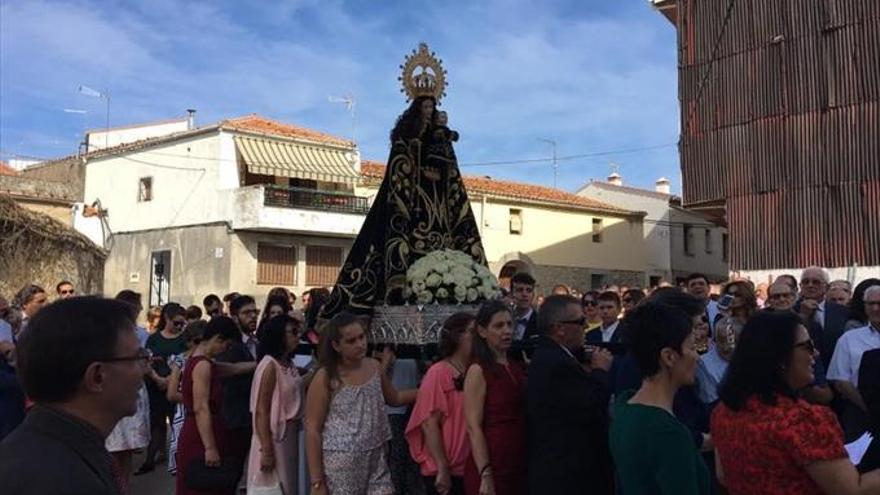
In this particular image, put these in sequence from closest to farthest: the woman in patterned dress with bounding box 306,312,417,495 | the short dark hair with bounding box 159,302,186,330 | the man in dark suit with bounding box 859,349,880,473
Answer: the man in dark suit with bounding box 859,349,880,473 → the woman in patterned dress with bounding box 306,312,417,495 → the short dark hair with bounding box 159,302,186,330

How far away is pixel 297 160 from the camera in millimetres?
28750

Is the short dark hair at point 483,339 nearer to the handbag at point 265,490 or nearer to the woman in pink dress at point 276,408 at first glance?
the woman in pink dress at point 276,408

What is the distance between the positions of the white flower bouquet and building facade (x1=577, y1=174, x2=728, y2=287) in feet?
98.3

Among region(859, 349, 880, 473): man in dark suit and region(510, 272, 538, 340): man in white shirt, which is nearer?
region(859, 349, 880, 473): man in dark suit

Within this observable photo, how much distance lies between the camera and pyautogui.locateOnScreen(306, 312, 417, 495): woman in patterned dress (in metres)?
4.98

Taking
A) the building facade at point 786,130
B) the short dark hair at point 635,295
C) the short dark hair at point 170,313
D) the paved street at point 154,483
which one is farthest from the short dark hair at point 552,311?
the building facade at point 786,130

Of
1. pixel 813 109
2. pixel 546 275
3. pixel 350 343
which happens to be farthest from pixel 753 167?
pixel 350 343

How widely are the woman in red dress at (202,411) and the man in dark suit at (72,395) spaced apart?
3.51 m

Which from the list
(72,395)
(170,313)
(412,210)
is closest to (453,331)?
(412,210)

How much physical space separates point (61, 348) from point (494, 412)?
2908 millimetres

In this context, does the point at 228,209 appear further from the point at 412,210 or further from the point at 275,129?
the point at 412,210

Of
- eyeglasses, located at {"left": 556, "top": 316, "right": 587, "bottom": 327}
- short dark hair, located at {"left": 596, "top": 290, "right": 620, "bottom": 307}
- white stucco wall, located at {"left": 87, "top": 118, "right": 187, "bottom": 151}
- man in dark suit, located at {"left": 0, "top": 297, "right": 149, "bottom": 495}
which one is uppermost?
white stucco wall, located at {"left": 87, "top": 118, "right": 187, "bottom": 151}

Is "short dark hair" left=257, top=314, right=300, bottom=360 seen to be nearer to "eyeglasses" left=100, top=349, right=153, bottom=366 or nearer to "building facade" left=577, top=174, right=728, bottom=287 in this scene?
"eyeglasses" left=100, top=349, right=153, bottom=366

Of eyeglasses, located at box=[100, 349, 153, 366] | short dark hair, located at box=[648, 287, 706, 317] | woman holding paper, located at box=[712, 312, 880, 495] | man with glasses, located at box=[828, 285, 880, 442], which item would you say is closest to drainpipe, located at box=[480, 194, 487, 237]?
man with glasses, located at box=[828, 285, 880, 442]
